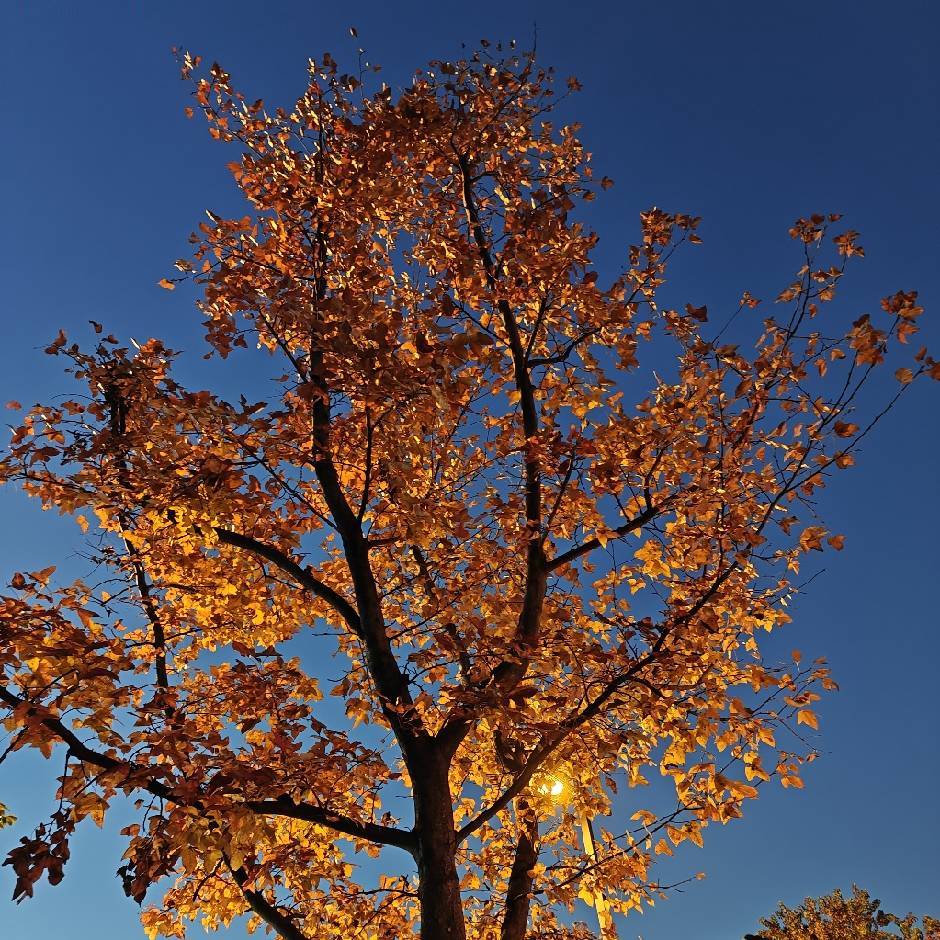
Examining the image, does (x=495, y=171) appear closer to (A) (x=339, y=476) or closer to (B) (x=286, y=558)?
(A) (x=339, y=476)

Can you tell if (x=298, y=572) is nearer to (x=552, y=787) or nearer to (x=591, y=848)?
(x=552, y=787)

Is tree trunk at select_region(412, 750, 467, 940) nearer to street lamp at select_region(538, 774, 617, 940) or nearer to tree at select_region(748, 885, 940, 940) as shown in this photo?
street lamp at select_region(538, 774, 617, 940)

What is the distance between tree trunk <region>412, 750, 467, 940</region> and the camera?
18.4ft

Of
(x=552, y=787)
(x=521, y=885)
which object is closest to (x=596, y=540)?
(x=552, y=787)

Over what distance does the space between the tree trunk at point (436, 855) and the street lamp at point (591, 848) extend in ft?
4.66

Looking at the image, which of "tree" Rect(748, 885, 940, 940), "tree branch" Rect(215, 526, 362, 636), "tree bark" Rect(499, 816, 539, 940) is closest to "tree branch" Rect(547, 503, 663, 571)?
"tree branch" Rect(215, 526, 362, 636)

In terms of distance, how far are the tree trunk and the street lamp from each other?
142 cm

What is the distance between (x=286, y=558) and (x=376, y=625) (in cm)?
117

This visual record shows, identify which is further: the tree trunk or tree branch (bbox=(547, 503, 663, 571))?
tree branch (bbox=(547, 503, 663, 571))

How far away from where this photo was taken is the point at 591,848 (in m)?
9.51

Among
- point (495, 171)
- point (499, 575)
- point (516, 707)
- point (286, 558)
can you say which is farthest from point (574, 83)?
point (516, 707)

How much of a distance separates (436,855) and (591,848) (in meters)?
4.58

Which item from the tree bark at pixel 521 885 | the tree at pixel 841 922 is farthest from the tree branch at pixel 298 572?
the tree at pixel 841 922

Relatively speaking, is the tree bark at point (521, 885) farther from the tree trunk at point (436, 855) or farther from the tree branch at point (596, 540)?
the tree branch at point (596, 540)
